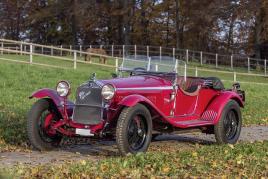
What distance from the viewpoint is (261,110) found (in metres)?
18.6

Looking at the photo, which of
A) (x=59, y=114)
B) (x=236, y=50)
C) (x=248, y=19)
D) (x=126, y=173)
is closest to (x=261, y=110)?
(x=59, y=114)

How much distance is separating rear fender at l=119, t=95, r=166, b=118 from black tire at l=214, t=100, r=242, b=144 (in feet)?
5.84

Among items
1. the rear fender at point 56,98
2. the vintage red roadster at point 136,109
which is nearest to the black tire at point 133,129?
the vintage red roadster at point 136,109

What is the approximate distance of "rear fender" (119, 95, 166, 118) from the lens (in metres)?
9.15

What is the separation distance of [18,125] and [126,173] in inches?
204

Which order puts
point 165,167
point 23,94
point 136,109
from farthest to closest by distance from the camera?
point 23,94, point 136,109, point 165,167

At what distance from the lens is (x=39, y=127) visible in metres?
10.0

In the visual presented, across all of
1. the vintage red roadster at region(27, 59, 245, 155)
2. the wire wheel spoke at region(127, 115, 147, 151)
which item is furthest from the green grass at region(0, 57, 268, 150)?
the wire wheel spoke at region(127, 115, 147, 151)

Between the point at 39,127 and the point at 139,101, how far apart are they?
1.88 meters

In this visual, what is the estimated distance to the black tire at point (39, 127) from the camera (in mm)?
9805

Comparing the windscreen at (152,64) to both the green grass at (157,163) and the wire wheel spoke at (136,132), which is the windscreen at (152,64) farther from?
the wire wheel spoke at (136,132)

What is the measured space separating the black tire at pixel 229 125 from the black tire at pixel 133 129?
2.23 metres

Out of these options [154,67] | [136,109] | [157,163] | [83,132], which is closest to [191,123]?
[154,67]

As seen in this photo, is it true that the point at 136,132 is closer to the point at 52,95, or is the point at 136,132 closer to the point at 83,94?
the point at 83,94
